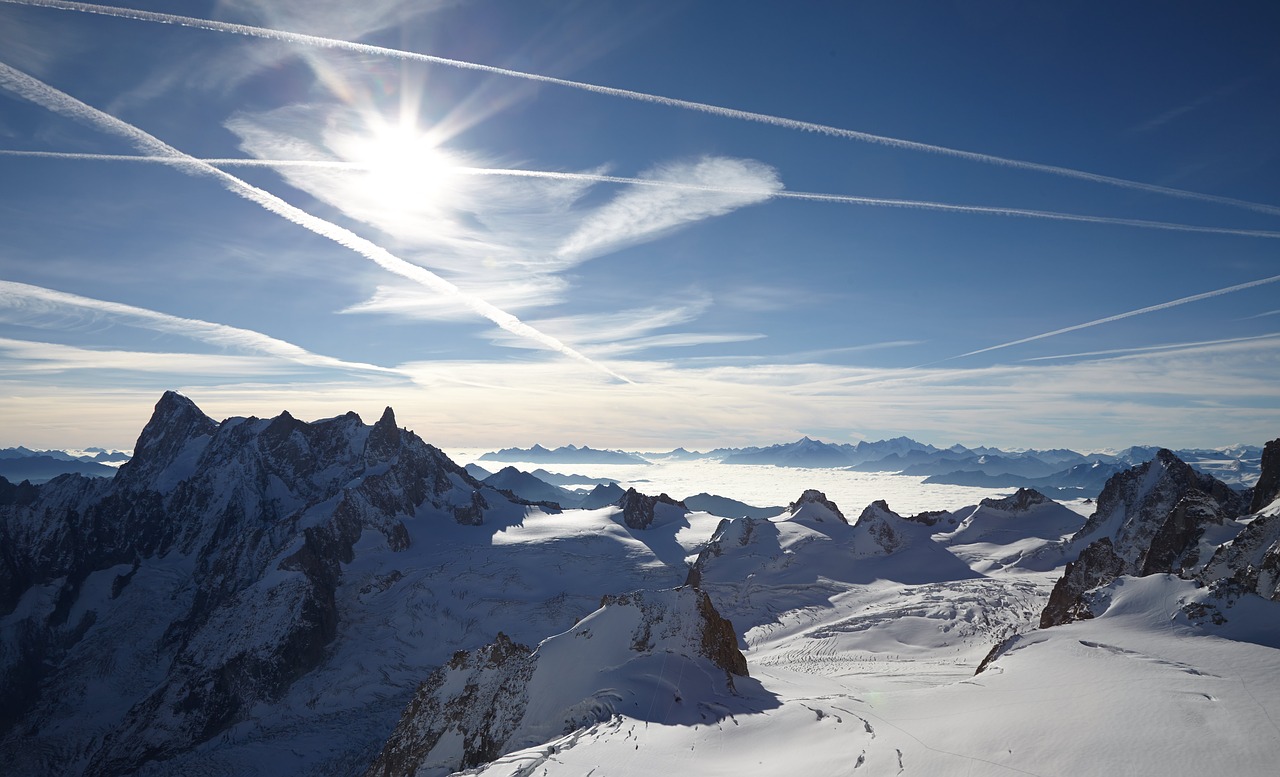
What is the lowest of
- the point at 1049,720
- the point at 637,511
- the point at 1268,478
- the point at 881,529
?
the point at 637,511

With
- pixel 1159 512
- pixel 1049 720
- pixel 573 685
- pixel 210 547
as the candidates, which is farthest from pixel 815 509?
pixel 210 547

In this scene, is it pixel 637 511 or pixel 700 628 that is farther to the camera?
pixel 637 511

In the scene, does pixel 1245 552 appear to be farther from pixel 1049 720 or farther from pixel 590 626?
pixel 590 626

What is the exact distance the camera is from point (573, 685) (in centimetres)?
3897

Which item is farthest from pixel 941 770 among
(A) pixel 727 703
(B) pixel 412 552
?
(B) pixel 412 552

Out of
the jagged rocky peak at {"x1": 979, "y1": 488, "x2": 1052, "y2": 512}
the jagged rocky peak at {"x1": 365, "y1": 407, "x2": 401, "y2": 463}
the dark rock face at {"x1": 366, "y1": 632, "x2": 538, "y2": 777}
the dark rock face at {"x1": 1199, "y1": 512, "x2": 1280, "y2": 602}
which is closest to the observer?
the dark rock face at {"x1": 366, "y1": 632, "x2": 538, "y2": 777}

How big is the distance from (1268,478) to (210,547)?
217 metres

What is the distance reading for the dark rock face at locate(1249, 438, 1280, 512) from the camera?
70.4m

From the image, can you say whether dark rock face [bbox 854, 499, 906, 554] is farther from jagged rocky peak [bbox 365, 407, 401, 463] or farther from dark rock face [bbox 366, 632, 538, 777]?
jagged rocky peak [bbox 365, 407, 401, 463]

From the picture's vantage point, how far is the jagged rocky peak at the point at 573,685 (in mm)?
35750

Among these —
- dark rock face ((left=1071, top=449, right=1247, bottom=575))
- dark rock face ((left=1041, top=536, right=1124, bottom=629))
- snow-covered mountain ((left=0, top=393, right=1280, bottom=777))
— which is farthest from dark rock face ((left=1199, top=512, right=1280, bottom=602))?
dark rock face ((left=1041, top=536, right=1124, bottom=629))

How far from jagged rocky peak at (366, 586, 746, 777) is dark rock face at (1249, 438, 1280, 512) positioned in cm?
7259

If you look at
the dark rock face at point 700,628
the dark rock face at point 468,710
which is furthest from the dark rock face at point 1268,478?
the dark rock face at point 468,710

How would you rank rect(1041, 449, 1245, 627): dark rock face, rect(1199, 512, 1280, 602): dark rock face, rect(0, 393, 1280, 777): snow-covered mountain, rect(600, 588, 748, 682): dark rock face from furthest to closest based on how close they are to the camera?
rect(1041, 449, 1245, 627): dark rock face, rect(1199, 512, 1280, 602): dark rock face, rect(600, 588, 748, 682): dark rock face, rect(0, 393, 1280, 777): snow-covered mountain
